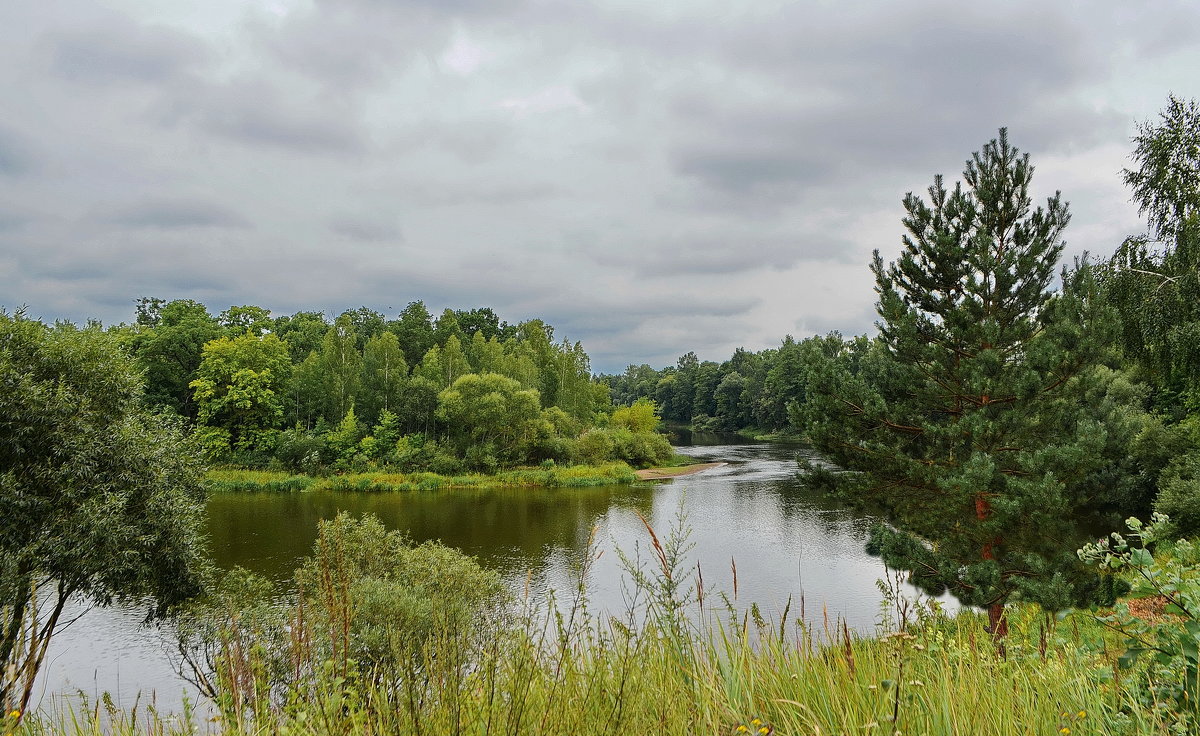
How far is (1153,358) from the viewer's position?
12234mm

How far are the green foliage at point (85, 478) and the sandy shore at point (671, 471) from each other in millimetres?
28084

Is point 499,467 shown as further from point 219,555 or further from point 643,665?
point 643,665

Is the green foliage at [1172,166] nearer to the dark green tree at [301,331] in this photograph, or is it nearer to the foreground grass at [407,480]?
the foreground grass at [407,480]

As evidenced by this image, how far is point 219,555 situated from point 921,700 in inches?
836

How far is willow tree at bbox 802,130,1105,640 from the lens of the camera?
8.71 metres

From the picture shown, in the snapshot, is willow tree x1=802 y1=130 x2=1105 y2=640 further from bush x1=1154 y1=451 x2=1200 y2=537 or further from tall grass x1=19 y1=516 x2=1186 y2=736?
tall grass x1=19 y1=516 x2=1186 y2=736

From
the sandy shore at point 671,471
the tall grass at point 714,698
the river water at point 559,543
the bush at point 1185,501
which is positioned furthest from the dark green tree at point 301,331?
the tall grass at point 714,698

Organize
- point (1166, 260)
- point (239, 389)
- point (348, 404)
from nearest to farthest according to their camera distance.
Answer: point (1166, 260) < point (239, 389) < point (348, 404)

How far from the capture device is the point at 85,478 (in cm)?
948

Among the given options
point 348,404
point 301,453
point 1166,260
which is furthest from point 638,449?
point 1166,260

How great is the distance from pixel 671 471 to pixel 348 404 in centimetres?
1953

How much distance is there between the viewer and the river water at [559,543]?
1182cm

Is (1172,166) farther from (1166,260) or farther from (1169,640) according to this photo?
(1169,640)

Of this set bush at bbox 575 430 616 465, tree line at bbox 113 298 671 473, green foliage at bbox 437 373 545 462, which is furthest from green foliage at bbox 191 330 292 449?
bush at bbox 575 430 616 465
